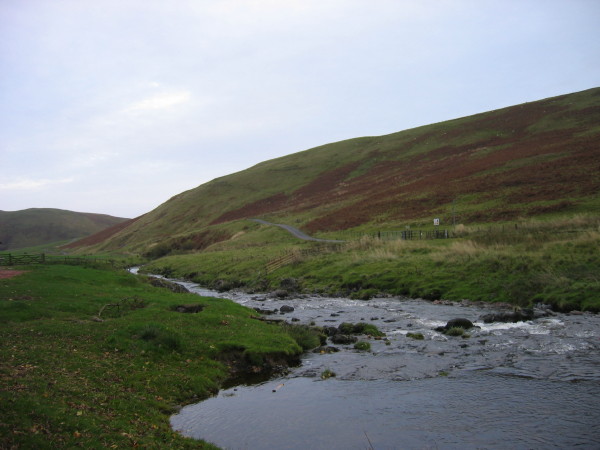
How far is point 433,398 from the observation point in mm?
16062

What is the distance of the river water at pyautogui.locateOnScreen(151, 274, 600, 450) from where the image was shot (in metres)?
13.3

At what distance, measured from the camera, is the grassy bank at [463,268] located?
99.6ft

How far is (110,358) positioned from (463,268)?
2944 centimetres

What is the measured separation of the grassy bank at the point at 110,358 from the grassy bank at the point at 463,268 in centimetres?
1580

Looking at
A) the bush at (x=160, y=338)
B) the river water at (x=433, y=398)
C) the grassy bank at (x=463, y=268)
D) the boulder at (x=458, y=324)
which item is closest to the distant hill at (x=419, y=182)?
the grassy bank at (x=463, y=268)

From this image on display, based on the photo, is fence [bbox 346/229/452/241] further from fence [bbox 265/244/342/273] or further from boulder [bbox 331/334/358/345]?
boulder [bbox 331/334/358/345]

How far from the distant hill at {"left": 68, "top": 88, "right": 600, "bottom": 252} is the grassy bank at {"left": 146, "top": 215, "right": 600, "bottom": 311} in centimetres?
1515

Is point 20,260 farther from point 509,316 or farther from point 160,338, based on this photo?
point 509,316

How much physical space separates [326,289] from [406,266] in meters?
8.19

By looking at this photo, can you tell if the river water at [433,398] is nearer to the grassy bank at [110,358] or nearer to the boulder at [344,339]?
the boulder at [344,339]

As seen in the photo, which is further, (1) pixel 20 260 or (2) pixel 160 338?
(1) pixel 20 260

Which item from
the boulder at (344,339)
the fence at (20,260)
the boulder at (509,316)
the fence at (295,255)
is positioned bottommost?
the boulder at (509,316)

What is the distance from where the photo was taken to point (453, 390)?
54.5 ft

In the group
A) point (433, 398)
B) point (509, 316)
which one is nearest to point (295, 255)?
point (509, 316)
